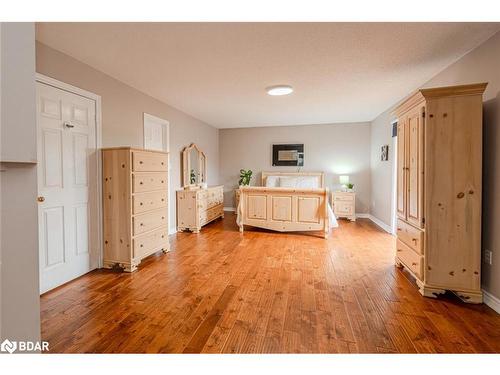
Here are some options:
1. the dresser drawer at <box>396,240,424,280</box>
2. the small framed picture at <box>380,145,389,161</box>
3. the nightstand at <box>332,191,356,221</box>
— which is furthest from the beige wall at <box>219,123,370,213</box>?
the dresser drawer at <box>396,240,424,280</box>

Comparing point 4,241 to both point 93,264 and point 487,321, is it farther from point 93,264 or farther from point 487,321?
point 487,321

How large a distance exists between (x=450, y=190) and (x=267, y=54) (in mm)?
2127

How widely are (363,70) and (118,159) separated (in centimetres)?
306

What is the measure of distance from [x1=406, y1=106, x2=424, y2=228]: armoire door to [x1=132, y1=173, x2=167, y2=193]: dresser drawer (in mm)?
3008

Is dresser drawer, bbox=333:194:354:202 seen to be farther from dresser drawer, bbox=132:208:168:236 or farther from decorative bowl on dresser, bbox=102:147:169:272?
decorative bowl on dresser, bbox=102:147:169:272

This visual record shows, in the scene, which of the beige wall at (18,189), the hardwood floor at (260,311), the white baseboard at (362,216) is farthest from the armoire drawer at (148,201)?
the white baseboard at (362,216)

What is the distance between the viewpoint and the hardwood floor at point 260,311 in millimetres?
1588

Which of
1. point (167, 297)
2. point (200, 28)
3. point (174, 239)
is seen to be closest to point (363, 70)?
point (200, 28)

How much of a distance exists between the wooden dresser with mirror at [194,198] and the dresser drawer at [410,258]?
3.30 metres

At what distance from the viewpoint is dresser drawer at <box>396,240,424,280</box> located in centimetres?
229

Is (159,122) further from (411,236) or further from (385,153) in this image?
(385,153)
